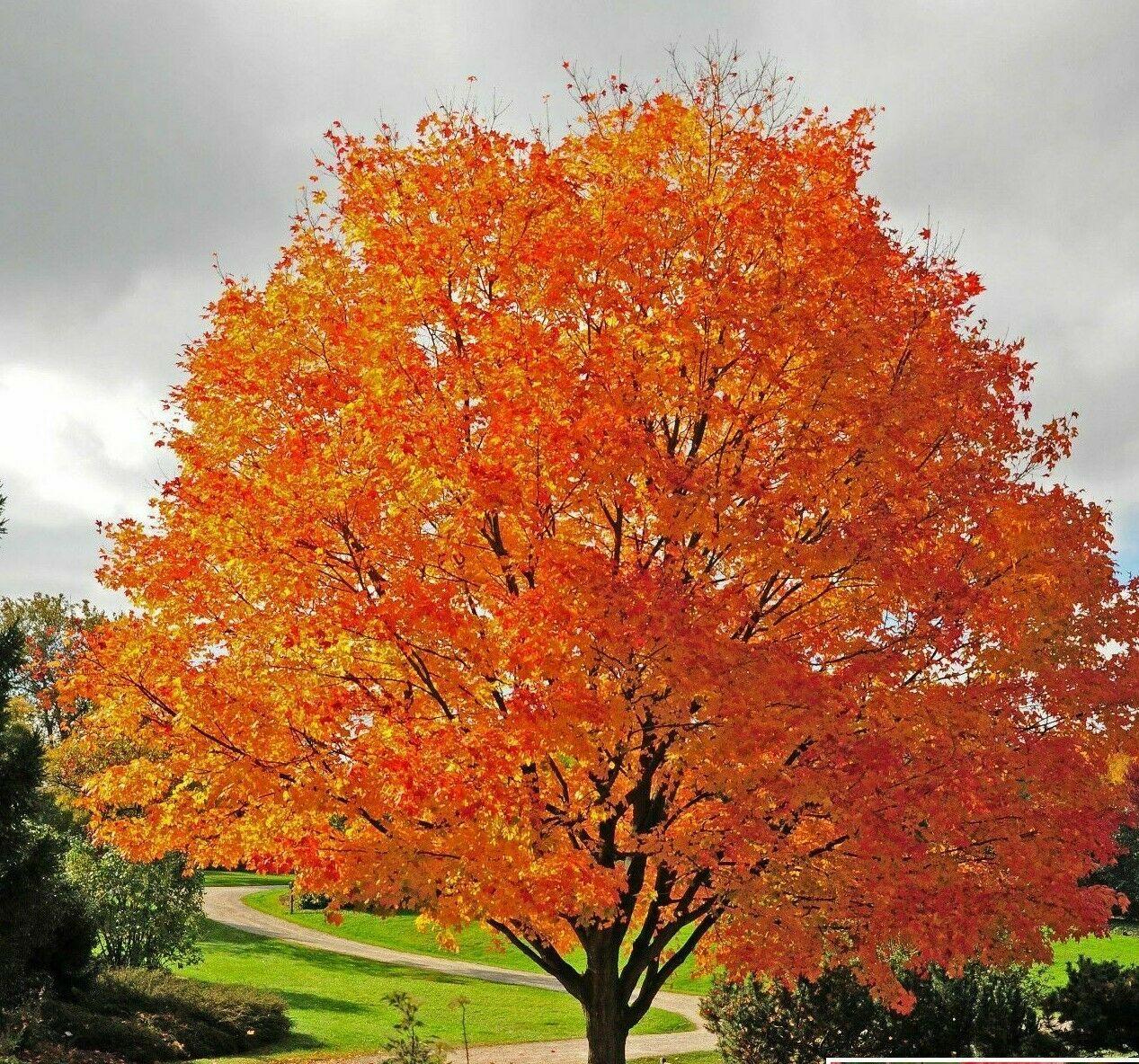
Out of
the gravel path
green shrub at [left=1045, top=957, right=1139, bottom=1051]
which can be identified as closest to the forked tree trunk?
green shrub at [left=1045, top=957, right=1139, bottom=1051]

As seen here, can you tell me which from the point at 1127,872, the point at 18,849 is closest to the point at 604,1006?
the point at 18,849

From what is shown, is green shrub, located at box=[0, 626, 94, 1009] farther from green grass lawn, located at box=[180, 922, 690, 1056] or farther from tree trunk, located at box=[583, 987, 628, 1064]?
tree trunk, located at box=[583, 987, 628, 1064]

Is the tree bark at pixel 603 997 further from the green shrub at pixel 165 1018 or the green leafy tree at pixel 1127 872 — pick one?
the green leafy tree at pixel 1127 872

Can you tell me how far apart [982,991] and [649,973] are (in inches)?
286

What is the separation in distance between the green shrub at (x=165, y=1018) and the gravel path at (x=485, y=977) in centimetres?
301

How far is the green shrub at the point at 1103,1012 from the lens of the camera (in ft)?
60.7

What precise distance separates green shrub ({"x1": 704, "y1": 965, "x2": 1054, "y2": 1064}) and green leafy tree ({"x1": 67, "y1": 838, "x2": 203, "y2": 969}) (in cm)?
1476

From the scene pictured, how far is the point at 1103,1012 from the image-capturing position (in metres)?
Answer: 18.6

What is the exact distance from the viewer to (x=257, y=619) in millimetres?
10750

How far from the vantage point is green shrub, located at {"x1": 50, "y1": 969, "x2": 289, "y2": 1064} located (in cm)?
2016

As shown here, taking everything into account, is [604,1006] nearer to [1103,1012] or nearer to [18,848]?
[18,848]

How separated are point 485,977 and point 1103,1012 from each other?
1006 inches

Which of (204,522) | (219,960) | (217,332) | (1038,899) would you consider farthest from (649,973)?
(219,960)

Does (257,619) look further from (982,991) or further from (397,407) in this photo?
(982,991)
